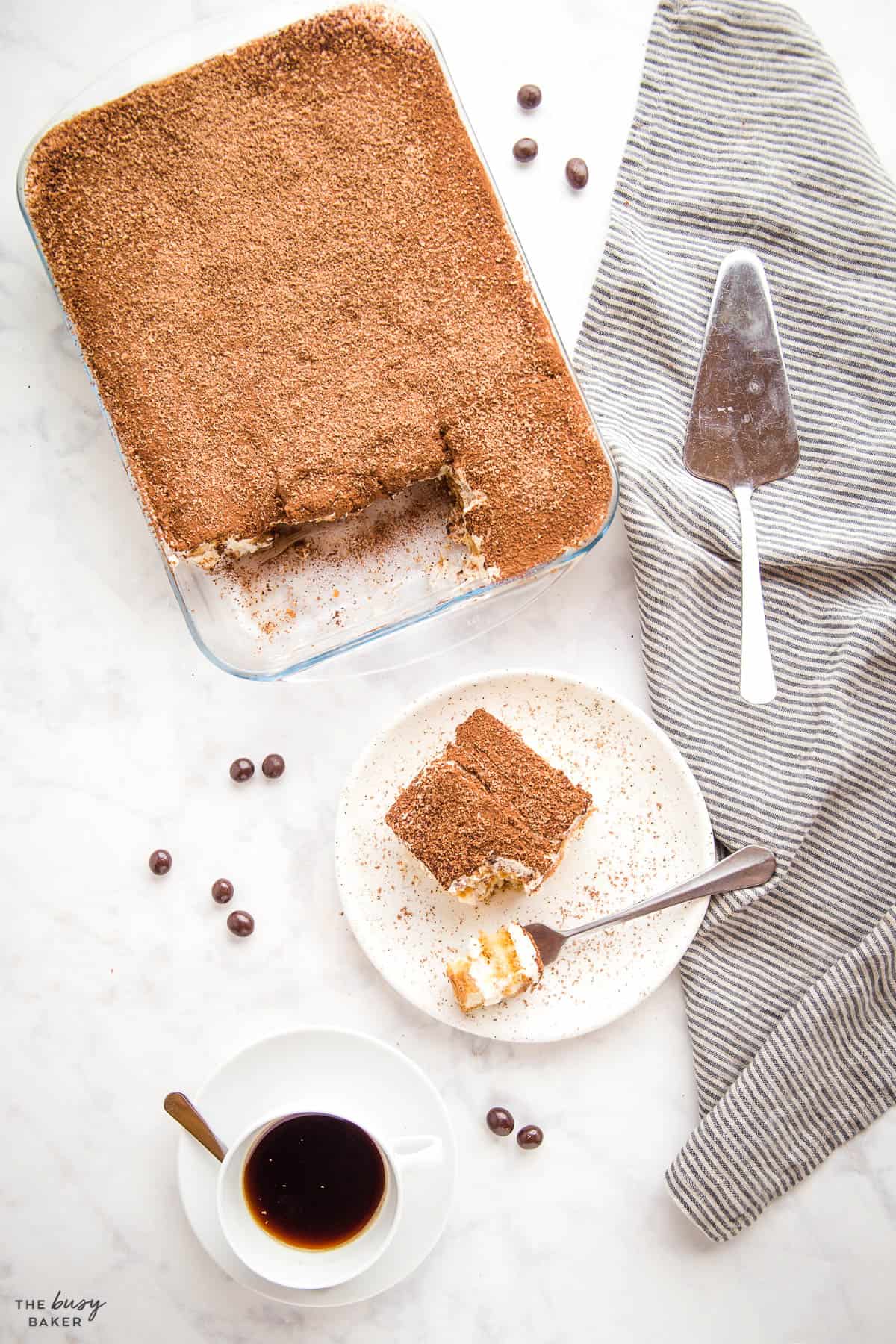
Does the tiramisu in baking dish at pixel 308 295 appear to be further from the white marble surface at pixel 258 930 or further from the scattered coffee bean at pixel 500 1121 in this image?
the scattered coffee bean at pixel 500 1121

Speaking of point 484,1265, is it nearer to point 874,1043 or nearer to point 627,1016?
point 627,1016

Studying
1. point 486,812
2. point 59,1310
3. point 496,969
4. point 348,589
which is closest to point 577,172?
point 348,589

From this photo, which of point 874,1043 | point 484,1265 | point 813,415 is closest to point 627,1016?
point 874,1043

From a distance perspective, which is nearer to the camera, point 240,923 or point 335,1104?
point 335,1104

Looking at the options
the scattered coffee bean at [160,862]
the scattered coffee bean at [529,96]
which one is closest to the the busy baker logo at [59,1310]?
the scattered coffee bean at [160,862]

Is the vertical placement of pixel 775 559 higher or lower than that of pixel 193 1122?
higher

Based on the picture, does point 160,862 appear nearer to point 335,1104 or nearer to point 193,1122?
point 193,1122

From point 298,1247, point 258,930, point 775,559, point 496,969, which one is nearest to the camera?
point 298,1247
